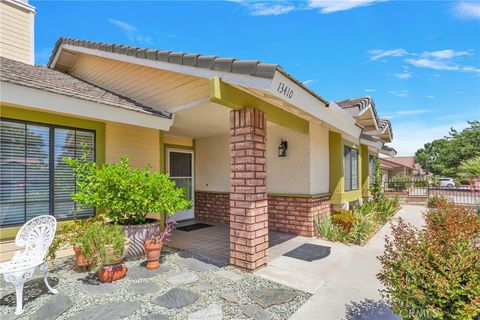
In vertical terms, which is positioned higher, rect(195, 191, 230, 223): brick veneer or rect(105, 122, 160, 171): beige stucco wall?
rect(105, 122, 160, 171): beige stucco wall

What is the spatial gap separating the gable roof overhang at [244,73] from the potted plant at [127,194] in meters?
2.18

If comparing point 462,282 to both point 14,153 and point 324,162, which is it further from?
point 14,153

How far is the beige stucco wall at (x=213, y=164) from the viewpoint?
9.09 m

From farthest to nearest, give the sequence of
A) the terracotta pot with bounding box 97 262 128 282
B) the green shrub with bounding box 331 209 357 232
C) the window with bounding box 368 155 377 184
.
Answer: the window with bounding box 368 155 377 184
the green shrub with bounding box 331 209 357 232
the terracotta pot with bounding box 97 262 128 282

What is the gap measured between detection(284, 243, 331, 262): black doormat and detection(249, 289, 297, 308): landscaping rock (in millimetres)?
1657

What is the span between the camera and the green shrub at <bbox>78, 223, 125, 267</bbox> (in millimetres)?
3965

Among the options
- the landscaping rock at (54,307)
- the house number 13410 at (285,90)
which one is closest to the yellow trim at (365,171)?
the house number 13410 at (285,90)

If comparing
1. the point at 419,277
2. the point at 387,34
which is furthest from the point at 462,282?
the point at 387,34

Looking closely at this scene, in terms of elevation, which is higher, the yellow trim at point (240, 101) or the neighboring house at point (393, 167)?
the yellow trim at point (240, 101)

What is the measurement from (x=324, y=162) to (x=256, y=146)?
4241 millimetres

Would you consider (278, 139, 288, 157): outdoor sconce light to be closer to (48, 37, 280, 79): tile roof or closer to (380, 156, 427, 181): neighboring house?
(48, 37, 280, 79): tile roof

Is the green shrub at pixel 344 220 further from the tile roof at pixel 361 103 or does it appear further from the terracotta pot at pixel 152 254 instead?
the terracotta pot at pixel 152 254

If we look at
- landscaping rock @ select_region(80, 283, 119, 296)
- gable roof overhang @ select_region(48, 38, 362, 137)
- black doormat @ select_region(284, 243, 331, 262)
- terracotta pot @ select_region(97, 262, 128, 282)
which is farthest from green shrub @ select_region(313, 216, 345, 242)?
landscaping rock @ select_region(80, 283, 119, 296)

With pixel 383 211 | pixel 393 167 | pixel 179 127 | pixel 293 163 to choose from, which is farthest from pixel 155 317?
pixel 393 167
